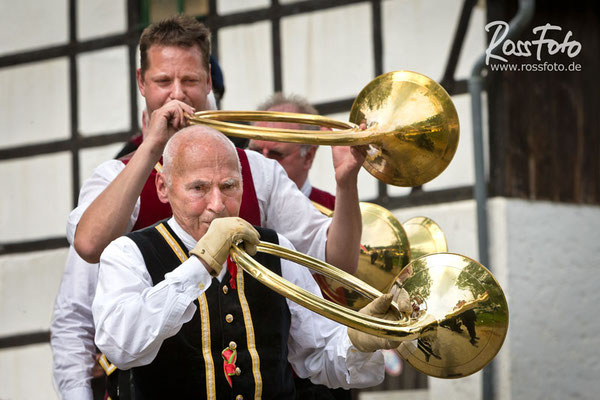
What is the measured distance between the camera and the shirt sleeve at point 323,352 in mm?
2986

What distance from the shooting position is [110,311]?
9.13ft

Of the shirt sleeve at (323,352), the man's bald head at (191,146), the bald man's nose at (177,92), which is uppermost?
the bald man's nose at (177,92)

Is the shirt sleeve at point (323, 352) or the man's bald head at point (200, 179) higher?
the man's bald head at point (200, 179)

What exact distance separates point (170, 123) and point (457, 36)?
4.31m

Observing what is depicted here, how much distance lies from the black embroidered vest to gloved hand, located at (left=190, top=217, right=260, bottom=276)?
0.24 meters

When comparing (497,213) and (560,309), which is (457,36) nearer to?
(497,213)

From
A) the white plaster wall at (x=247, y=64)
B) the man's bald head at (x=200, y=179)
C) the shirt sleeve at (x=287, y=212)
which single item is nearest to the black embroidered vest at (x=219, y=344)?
the man's bald head at (x=200, y=179)

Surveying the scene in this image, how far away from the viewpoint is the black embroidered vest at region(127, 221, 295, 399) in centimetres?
289

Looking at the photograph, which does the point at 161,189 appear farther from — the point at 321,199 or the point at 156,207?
the point at 321,199

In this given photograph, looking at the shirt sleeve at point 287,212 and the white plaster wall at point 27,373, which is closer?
the shirt sleeve at point 287,212

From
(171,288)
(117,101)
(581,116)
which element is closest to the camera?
(171,288)

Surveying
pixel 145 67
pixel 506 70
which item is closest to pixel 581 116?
pixel 506 70

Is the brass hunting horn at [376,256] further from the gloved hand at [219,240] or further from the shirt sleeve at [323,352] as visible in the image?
the gloved hand at [219,240]

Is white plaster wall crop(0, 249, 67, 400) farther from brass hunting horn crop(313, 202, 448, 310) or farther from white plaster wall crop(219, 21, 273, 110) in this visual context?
brass hunting horn crop(313, 202, 448, 310)
